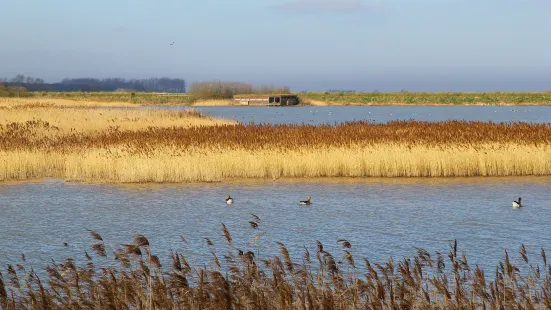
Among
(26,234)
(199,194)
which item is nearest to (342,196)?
(199,194)

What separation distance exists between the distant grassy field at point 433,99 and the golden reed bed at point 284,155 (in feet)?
278

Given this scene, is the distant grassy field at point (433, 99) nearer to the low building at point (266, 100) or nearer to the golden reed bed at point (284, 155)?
the low building at point (266, 100)

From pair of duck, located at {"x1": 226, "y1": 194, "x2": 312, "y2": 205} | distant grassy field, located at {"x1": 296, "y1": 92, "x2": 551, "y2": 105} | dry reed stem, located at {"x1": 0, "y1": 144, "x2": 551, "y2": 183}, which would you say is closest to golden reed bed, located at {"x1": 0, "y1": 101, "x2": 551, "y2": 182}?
dry reed stem, located at {"x1": 0, "y1": 144, "x2": 551, "y2": 183}

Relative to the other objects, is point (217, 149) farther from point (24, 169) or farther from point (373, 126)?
point (373, 126)

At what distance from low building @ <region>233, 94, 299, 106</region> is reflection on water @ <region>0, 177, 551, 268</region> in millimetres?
86962

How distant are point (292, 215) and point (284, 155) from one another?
7228 millimetres

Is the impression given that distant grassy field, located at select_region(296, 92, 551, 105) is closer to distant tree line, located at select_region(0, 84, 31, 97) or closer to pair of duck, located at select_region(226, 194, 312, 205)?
distant tree line, located at select_region(0, 84, 31, 97)

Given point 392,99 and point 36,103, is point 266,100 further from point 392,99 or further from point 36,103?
point 36,103

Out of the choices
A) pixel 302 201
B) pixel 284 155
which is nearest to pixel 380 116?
pixel 284 155

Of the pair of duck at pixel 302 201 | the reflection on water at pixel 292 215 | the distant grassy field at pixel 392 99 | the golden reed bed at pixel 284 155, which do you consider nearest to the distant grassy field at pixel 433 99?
the distant grassy field at pixel 392 99

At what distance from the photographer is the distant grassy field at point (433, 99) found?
10969 centimetres

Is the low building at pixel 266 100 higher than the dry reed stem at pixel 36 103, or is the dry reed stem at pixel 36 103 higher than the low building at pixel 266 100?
the dry reed stem at pixel 36 103

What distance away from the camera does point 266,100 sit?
11056cm

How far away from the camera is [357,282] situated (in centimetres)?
746
